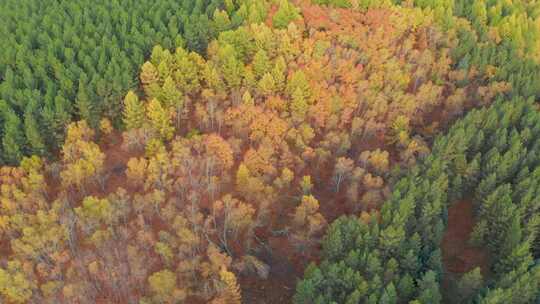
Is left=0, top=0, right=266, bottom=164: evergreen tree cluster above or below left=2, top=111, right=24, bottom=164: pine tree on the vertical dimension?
above

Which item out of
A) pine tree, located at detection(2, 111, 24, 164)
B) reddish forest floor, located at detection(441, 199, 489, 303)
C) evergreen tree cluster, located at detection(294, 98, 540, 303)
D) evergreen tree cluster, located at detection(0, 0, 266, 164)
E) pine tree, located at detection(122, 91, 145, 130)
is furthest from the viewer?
evergreen tree cluster, located at detection(0, 0, 266, 164)

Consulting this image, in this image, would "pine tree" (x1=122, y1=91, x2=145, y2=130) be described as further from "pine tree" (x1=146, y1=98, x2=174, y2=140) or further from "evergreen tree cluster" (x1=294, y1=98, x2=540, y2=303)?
"evergreen tree cluster" (x1=294, y1=98, x2=540, y2=303)

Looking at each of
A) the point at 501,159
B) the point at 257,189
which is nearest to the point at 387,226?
the point at 257,189

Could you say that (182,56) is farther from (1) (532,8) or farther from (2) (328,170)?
(1) (532,8)

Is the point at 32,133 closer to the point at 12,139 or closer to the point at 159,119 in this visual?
the point at 12,139

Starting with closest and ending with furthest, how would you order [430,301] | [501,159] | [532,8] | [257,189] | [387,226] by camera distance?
[430,301] → [387,226] → [257,189] → [501,159] → [532,8]

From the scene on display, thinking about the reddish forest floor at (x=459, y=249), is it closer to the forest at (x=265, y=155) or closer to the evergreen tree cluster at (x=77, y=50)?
the forest at (x=265, y=155)

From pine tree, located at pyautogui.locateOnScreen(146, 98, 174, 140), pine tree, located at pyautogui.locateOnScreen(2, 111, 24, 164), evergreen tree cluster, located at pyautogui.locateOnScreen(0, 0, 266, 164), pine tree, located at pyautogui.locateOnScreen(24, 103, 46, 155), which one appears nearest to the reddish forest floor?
pine tree, located at pyautogui.locateOnScreen(146, 98, 174, 140)

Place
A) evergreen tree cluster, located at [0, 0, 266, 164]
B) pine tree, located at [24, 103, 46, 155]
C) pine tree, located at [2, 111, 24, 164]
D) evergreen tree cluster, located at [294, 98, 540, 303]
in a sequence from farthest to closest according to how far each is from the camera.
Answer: evergreen tree cluster, located at [0, 0, 266, 164], pine tree, located at [24, 103, 46, 155], pine tree, located at [2, 111, 24, 164], evergreen tree cluster, located at [294, 98, 540, 303]

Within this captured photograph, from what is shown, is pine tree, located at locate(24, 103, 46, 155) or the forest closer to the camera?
the forest
